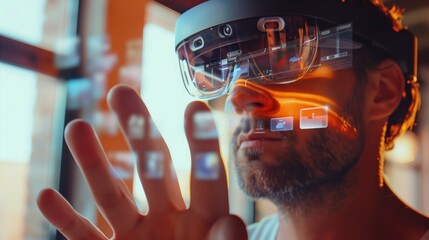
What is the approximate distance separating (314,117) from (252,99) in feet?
0.33

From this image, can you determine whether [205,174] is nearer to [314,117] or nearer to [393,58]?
[314,117]

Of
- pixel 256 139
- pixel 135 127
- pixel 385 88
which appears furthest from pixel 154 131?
pixel 385 88

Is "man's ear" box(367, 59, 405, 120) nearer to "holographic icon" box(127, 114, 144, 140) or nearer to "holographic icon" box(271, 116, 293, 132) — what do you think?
"holographic icon" box(271, 116, 293, 132)

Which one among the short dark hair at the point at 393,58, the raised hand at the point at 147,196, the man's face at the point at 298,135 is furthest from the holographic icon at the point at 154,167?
the short dark hair at the point at 393,58

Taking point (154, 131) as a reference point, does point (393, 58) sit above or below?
above

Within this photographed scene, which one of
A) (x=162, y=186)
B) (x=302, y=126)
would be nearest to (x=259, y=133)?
(x=302, y=126)

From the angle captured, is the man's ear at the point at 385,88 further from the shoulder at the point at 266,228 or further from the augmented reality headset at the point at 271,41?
the shoulder at the point at 266,228

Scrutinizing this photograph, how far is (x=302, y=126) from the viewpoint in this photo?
632mm

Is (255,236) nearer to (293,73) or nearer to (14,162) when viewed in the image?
(293,73)

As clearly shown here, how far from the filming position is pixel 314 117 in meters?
A: 0.63

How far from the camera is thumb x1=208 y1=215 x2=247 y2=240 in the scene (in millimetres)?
530

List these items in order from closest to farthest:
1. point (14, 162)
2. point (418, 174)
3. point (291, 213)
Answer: point (418, 174)
point (291, 213)
point (14, 162)

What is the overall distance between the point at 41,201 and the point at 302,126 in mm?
362

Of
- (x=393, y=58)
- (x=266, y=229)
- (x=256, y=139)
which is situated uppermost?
(x=393, y=58)
